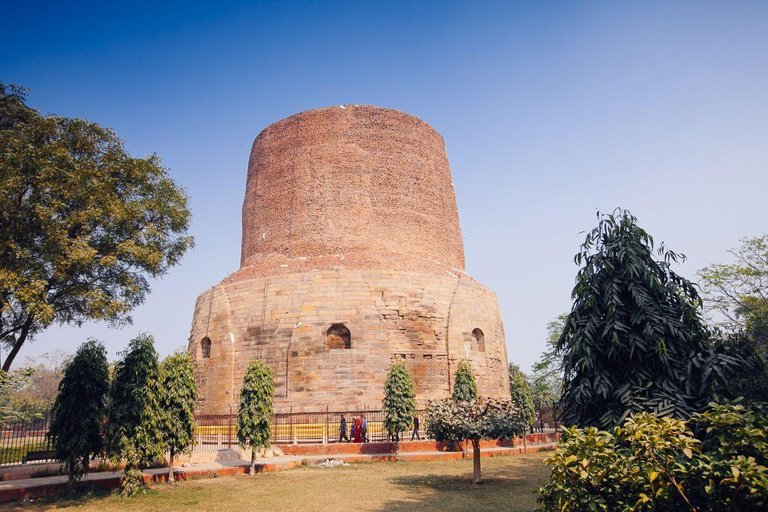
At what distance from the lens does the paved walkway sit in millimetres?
9664

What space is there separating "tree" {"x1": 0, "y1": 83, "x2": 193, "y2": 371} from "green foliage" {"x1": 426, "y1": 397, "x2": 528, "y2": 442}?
24.7 feet

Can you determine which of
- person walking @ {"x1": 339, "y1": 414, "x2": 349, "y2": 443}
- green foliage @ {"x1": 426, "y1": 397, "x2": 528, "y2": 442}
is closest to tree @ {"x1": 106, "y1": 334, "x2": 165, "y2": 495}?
green foliage @ {"x1": 426, "y1": 397, "x2": 528, "y2": 442}

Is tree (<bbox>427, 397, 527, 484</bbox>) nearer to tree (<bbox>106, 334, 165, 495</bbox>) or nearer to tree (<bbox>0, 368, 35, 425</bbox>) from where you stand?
tree (<bbox>106, 334, 165, 495</bbox>)

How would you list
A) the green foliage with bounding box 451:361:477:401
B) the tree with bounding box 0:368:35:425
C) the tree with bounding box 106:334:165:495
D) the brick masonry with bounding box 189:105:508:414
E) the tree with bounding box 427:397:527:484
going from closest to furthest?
the tree with bounding box 0:368:35:425 → the tree with bounding box 106:334:165:495 → the tree with bounding box 427:397:527:484 → the green foliage with bounding box 451:361:477:401 → the brick masonry with bounding box 189:105:508:414

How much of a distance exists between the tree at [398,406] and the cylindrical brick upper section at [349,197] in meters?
5.98

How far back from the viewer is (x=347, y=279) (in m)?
20.8

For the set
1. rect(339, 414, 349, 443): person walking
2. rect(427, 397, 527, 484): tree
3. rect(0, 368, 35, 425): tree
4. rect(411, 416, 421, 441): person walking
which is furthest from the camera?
rect(411, 416, 421, 441): person walking

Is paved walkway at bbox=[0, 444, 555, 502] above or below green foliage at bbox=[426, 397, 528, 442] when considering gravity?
below

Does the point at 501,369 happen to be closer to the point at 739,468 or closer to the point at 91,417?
the point at 91,417

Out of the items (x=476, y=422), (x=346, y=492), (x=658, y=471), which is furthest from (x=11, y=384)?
(x=476, y=422)

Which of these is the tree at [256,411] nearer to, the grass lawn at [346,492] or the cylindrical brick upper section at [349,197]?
the grass lawn at [346,492]

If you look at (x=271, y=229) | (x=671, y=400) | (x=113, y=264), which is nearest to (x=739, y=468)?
(x=671, y=400)

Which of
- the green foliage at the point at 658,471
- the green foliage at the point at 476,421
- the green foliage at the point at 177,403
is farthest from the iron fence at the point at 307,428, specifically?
the green foliage at the point at 658,471

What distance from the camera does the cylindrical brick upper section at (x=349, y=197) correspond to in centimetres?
2309
